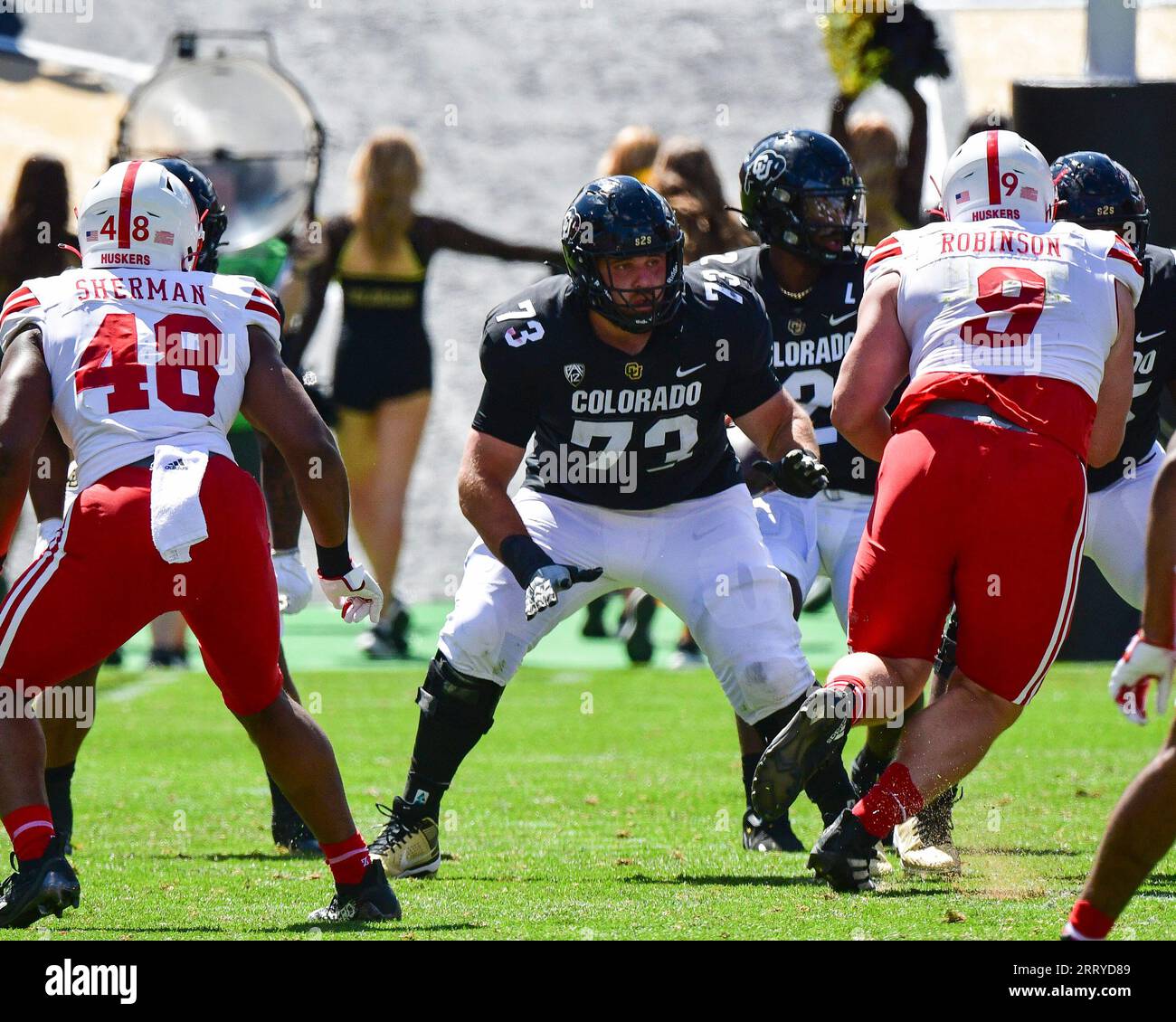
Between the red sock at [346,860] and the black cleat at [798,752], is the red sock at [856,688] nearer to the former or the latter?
the black cleat at [798,752]

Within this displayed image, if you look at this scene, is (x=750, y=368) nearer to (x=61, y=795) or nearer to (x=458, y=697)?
(x=458, y=697)

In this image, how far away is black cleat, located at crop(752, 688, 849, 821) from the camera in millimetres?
4941

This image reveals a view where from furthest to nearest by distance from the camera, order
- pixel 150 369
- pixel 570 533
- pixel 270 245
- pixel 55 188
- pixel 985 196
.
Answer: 1. pixel 270 245
2. pixel 55 188
3. pixel 570 533
4. pixel 985 196
5. pixel 150 369

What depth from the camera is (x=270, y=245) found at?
8.34 meters

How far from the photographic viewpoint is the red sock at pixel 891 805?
16.3ft

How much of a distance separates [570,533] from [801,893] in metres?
1.15

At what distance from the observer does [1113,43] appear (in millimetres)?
10289

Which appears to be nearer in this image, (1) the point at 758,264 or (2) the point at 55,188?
(1) the point at 758,264

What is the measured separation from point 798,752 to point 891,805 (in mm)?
249

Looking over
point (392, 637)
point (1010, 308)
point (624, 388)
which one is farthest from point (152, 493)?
point (392, 637)

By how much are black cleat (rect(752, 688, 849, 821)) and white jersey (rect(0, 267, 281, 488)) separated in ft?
4.79
